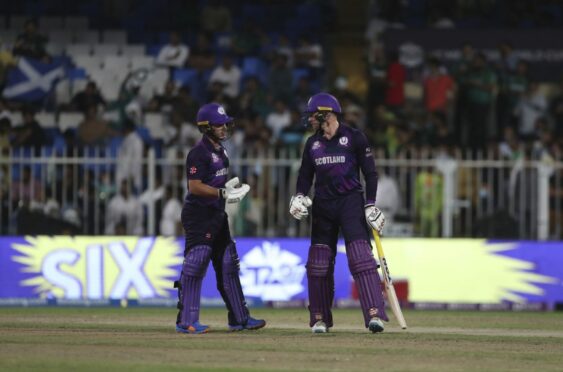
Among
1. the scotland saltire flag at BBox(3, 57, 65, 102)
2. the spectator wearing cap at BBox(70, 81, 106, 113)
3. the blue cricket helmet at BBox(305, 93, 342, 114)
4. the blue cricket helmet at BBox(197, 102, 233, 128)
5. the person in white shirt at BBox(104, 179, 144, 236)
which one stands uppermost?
the scotland saltire flag at BBox(3, 57, 65, 102)

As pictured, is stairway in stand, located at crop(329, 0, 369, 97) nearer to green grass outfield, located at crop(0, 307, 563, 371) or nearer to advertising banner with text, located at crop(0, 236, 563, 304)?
advertising banner with text, located at crop(0, 236, 563, 304)

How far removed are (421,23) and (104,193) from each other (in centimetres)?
940

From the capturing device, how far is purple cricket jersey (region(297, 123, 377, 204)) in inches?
571

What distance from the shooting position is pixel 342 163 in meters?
14.5

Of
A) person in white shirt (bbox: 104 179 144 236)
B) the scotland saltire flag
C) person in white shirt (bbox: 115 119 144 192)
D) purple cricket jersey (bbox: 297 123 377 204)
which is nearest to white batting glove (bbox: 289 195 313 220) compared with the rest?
purple cricket jersey (bbox: 297 123 377 204)

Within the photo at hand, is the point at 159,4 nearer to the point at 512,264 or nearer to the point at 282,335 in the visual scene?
the point at 512,264

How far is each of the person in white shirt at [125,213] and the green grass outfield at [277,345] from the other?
4553mm

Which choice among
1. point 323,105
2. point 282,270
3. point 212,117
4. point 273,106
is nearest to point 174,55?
point 273,106

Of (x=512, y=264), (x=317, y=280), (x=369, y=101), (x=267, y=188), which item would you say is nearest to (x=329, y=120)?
(x=317, y=280)

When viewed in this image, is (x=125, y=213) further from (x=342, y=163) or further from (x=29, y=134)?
(x=342, y=163)

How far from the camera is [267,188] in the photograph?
74.4 feet

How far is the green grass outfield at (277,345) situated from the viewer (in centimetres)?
1176

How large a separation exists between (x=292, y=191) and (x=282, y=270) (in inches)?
92.4

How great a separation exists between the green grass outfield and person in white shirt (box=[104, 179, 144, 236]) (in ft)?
14.9
